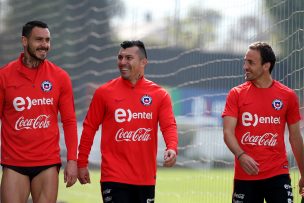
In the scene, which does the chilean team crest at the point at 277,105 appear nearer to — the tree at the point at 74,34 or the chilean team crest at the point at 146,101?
the chilean team crest at the point at 146,101

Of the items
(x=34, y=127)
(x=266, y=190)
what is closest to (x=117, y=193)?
(x=34, y=127)

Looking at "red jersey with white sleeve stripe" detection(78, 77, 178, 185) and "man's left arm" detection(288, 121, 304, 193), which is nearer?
"red jersey with white sleeve stripe" detection(78, 77, 178, 185)

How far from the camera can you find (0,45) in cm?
1523

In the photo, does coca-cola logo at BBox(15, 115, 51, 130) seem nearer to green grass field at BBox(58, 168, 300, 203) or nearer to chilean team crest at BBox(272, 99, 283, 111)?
A: chilean team crest at BBox(272, 99, 283, 111)

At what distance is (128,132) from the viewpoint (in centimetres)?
972

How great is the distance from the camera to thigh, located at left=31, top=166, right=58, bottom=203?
9723 millimetres

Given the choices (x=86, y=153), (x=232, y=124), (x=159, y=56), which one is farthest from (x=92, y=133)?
(x=159, y=56)

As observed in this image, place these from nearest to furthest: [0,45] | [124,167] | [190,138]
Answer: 1. [124,167]
2. [190,138]
3. [0,45]

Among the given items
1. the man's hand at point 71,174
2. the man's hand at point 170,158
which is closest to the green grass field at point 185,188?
the man's hand at point 170,158

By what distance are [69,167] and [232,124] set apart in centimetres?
143

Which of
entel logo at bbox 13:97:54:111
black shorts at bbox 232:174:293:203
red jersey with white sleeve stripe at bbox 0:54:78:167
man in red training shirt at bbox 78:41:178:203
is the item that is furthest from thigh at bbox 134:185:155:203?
entel logo at bbox 13:97:54:111

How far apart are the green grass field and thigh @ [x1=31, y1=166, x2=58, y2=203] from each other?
102 inches

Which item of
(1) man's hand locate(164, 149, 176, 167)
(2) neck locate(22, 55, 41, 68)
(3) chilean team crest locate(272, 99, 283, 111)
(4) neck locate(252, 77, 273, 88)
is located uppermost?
(2) neck locate(22, 55, 41, 68)

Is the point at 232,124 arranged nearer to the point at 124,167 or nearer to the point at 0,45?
the point at 124,167
